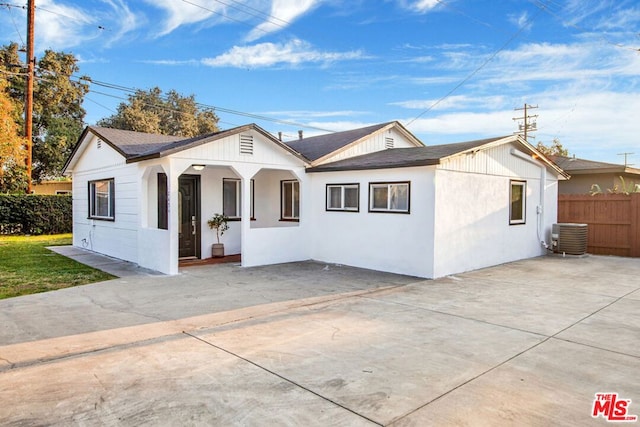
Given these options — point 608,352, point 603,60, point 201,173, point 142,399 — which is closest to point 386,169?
point 201,173

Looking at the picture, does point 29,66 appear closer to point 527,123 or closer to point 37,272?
point 37,272

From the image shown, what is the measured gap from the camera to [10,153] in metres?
17.2

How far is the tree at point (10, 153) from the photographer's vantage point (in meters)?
16.5

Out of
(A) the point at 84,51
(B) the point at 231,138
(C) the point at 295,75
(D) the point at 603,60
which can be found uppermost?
(A) the point at 84,51

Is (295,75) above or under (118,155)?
above

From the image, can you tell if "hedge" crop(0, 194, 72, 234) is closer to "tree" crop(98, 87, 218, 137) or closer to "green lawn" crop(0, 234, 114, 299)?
"green lawn" crop(0, 234, 114, 299)

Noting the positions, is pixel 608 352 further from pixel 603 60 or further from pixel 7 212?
pixel 7 212

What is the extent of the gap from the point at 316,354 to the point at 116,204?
903 centimetres

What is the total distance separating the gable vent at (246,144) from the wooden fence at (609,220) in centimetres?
1093

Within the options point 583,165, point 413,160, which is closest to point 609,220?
point 583,165

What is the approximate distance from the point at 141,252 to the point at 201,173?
8.37 feet

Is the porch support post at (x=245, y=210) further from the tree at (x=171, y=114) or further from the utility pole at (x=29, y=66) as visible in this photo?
the tree at (x=171, y=114)

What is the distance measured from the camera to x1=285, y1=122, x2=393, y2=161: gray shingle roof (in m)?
12.3

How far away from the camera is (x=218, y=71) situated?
73.2ft
